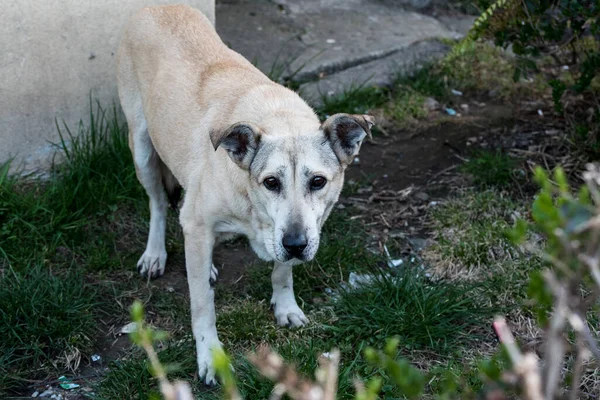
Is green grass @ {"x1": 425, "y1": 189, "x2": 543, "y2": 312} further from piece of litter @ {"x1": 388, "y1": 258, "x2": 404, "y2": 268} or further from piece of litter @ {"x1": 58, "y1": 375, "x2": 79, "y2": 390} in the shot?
piece of litter @ {"x1": 58, "y1": 375, "x2": 79, "y2": 390}

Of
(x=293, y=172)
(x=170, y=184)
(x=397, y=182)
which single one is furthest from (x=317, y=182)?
(x=397, y=182)

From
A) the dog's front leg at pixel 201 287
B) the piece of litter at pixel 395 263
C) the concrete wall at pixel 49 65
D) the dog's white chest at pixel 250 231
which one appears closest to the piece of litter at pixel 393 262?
the piece of litter at pixel 395 263

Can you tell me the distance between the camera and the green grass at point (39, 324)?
13.6ft

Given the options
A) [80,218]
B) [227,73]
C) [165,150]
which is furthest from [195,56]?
[80,218]

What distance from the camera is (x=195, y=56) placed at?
465cm

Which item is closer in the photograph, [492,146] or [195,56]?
[195,56]

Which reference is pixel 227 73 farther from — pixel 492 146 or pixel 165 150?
pixel 492 146

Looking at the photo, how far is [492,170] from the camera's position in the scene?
19.1 feet

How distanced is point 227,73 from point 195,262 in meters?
1.14

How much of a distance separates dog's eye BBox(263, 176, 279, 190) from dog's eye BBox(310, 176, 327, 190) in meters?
0.17

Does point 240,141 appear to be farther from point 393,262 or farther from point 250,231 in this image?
point 393,262

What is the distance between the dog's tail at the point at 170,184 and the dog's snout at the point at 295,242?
1669 millimetres

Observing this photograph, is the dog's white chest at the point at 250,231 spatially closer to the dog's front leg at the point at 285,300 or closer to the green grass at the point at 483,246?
the dog's front leg at the point at 285,300

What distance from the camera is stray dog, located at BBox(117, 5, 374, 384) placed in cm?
369
